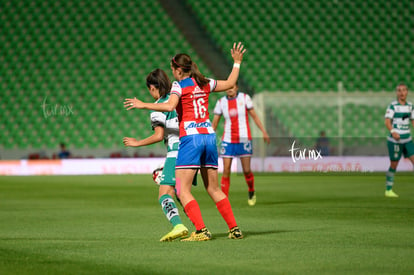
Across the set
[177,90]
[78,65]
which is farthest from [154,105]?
[78,65]

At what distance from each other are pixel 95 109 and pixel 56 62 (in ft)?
8.10

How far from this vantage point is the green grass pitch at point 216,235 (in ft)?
17.3

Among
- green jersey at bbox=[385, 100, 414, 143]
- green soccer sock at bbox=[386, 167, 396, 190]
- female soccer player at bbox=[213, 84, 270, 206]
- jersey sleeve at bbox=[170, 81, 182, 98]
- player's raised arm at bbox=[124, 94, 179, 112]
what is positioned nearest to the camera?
player's raised arm at bbox=[124, 94, 179, 112]

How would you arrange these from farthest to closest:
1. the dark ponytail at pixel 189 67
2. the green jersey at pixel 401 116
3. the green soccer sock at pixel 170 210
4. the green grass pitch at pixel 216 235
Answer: the green jersey at pixel 401 116 < the green soccer sock at pixel 170 210 < the dark ponytail at pixel 189 67 < the green grass pitch at pixel 216 235

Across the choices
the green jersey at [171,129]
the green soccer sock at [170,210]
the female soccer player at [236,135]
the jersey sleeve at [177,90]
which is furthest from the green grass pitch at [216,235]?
the jersey sleeve at [177,90]

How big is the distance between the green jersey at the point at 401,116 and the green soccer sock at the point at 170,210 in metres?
7.34

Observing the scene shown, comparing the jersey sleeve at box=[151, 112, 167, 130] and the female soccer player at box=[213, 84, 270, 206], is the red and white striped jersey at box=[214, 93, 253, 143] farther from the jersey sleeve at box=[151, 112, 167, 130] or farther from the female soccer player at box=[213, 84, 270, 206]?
the jersey sleeve at box=[151, 112, 167, 130]

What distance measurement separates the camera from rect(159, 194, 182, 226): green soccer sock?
6.83m

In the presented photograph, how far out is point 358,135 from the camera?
75.4 feet

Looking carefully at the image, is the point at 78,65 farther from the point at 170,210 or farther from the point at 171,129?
the point at 170,210

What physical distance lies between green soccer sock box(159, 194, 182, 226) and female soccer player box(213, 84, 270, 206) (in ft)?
15.4

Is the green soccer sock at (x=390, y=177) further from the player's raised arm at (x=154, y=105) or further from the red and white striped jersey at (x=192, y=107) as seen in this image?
the player's raised arm at (x=154, y=105)

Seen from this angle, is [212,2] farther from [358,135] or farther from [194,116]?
[194,116]

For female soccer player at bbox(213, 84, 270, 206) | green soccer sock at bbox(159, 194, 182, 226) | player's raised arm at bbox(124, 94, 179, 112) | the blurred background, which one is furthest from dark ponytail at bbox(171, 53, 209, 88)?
the blurred background
